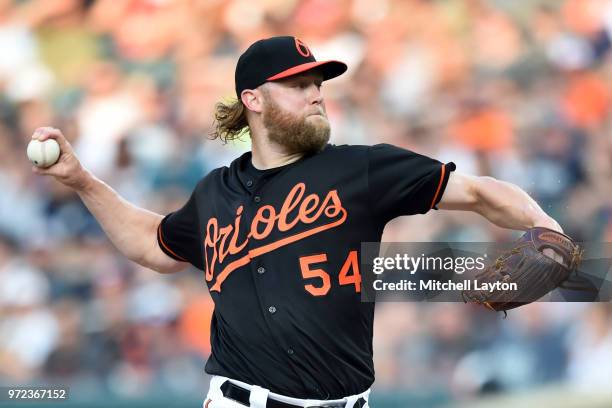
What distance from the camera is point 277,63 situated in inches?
121

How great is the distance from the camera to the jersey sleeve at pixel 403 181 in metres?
2.82

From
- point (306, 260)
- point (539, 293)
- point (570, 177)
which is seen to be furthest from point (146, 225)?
point (570, 177)

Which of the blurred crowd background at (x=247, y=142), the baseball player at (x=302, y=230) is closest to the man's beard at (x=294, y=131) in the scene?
the baseball player at (x=302, y=230)

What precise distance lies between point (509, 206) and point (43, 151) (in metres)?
1.64

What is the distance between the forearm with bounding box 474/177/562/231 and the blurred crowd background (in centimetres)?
262

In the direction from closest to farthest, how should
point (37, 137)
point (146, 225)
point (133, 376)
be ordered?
point (37, 137), point (146, 225), point (133, 376)

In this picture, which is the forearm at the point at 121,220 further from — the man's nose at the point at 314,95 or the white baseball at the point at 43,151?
the man's nose at the point at 314,95

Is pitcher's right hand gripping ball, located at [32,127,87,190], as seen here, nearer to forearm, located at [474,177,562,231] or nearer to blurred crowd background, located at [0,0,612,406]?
forearm, located at [474,177,562,231]

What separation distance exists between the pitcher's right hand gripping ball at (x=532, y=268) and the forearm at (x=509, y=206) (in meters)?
0.04

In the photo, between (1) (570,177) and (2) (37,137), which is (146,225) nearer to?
(2) (37,137)

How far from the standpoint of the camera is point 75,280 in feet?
18.6

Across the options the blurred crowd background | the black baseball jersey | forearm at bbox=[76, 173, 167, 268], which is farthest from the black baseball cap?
the blurred crowd background

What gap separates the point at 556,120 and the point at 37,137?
366 cm

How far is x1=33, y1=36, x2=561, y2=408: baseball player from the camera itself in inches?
111
